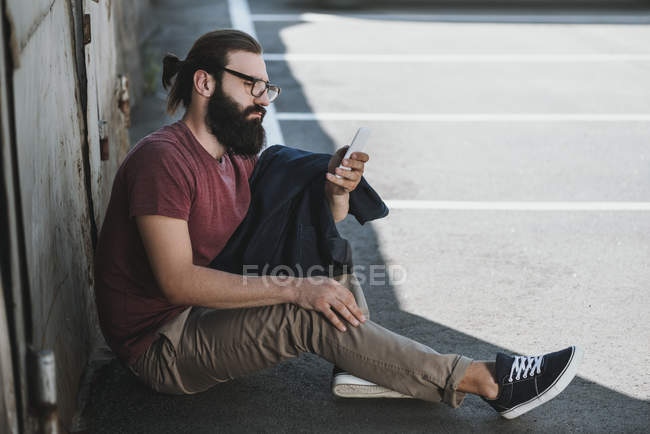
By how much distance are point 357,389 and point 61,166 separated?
1387 mm

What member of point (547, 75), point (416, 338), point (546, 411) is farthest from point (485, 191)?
point (547, 75)

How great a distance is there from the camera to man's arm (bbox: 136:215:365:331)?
9.55 ft

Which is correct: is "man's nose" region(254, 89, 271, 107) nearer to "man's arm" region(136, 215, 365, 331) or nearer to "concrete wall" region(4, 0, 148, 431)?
"man's arm" region(136, 215, 365, 331)

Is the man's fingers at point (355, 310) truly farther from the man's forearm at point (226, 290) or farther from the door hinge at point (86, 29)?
the door hinge at point (86, 29)

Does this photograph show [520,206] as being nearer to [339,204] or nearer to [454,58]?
[339,204]

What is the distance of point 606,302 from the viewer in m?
4.31

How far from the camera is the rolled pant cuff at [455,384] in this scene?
3119 millimetres

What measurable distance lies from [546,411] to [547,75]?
6281 mm

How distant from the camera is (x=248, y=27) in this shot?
1118 centimetres

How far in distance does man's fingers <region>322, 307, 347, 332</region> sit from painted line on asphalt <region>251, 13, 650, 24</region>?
9228 millimetres

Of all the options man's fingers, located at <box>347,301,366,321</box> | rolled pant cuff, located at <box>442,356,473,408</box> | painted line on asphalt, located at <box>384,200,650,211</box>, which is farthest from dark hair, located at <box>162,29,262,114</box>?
painted line on asphalt, located at <box>384,200,650,211</box>

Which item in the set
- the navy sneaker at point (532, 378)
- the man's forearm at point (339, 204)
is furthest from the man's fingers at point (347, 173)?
the navy sneaker at point (532, 378)

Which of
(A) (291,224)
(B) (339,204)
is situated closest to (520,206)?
(B) (339,204)

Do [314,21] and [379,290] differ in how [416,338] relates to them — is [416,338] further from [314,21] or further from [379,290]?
[314,21]
